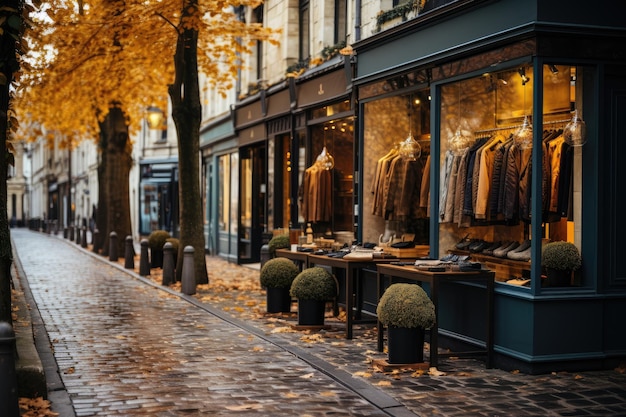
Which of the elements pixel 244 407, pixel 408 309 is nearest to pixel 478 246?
pixel 408 309

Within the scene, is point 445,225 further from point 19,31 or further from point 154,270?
point 154,270

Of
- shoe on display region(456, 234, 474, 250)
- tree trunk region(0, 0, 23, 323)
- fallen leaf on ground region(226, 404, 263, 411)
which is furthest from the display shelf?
tree trunk region(0, 0, 23, 323)

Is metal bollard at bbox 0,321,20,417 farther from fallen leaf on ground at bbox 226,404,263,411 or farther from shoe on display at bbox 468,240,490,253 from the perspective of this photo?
shoe on display at bbox 468,240,490,253

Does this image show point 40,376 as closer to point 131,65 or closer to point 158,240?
point 158,240

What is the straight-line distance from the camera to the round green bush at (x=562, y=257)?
9633mm

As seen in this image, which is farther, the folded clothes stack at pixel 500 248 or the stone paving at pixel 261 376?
the folded clothes stack at pixel 500 248

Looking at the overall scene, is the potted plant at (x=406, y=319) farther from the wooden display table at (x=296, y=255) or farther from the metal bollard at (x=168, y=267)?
the metal bollard at (x=168, y=267)

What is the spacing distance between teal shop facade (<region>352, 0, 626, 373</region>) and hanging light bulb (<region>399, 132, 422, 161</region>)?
5.25ft

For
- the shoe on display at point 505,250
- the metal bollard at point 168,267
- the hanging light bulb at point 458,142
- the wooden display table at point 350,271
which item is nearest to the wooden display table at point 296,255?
the wooden display table at point 350,271

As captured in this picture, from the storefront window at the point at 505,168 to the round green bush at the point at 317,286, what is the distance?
1.61m

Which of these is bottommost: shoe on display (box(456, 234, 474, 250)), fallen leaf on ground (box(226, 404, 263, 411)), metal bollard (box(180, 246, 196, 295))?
fallen leaf on ground (box(226, 404, 263, 411))

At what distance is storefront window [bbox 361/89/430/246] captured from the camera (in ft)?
44.8

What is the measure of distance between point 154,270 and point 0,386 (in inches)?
686

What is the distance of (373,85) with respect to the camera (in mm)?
13930
